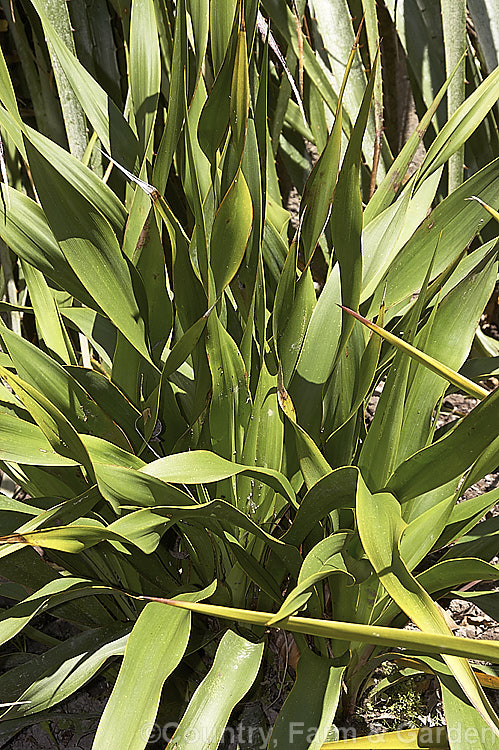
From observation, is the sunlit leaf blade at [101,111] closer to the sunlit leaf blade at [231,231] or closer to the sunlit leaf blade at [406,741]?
the sunlit leaf blade at [231,231]

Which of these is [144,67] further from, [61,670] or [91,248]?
[61,670]

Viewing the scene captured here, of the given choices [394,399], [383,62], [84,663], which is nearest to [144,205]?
[394,399]

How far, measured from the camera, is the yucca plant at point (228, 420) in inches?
21.6

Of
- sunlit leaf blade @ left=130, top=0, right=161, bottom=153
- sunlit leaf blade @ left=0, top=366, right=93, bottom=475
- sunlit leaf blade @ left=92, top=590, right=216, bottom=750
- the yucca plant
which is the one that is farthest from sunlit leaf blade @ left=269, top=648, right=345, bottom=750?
sunlit leaf blade @ left=130, top=0, right=161, bottom=153

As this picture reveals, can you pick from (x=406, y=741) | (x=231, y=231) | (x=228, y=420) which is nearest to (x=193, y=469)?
(x=228, y=420)

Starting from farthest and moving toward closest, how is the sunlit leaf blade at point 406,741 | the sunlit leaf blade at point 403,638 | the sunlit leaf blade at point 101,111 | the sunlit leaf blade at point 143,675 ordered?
the sunlit leaf blade at point 101,111 < the sunlit leaf blade at point 406,741 < the sunlit leaf blade at point 143,675 < the sunlit leaf blade at point 403,638

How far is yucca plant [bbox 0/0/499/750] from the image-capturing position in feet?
1.80

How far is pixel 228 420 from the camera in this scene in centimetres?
64

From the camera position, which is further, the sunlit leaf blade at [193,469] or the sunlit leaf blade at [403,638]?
the sunlit leaf blade at [193,469]

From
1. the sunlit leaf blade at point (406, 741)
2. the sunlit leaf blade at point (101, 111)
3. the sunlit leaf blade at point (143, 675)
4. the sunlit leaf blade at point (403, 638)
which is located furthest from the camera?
the sunlit leaf blade at point (101, 111)

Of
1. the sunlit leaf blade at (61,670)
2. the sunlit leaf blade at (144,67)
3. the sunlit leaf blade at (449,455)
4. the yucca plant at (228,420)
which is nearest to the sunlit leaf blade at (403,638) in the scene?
the yucca plant at (228,420)

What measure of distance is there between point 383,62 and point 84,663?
113cm

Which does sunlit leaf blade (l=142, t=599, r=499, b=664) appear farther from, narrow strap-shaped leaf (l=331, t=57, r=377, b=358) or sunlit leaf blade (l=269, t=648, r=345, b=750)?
narrow strap-shaped leaf (l=331, t=57, r=377, b=358)

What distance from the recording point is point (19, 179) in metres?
1.08
